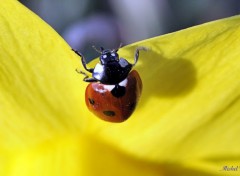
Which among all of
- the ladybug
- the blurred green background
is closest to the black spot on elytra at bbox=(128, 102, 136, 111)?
the ladybug

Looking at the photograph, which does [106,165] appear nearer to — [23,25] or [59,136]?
[59,136]

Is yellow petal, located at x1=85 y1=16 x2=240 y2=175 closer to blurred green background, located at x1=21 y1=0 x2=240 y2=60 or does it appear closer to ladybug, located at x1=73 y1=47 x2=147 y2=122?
ladybug, located at x1=73 y1=47 x2=147 y2=122

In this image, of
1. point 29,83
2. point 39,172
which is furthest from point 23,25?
point 39,172

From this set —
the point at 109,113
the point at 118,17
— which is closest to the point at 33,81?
the point at 109,113

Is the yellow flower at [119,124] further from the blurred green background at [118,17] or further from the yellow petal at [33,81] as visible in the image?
the blurred green background at [118,17]

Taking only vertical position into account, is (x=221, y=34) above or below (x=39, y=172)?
above

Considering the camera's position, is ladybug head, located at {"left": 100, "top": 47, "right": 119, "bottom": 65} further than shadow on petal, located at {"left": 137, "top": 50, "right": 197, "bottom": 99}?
Yes

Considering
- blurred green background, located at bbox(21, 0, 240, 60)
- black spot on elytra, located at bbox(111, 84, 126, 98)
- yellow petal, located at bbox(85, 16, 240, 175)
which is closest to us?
yellow petal, located at bbox(85, 16, 240, 175)

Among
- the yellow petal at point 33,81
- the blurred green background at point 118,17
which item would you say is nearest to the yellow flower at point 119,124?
the yellow petal at point 33,81
